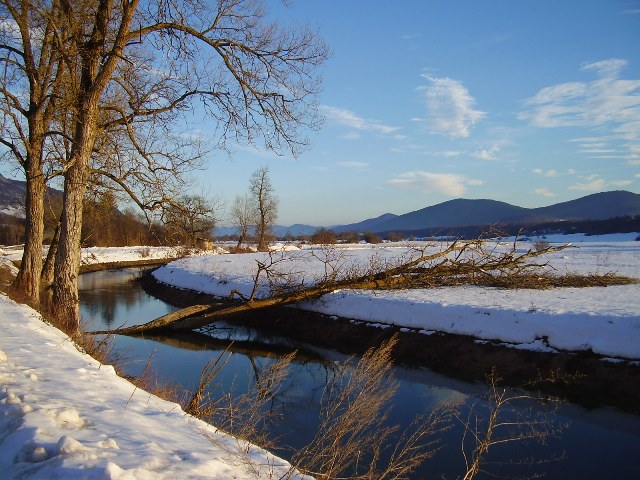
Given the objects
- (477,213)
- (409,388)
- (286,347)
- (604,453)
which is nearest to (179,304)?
(286,347)

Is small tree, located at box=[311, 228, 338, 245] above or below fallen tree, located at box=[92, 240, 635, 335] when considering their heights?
above

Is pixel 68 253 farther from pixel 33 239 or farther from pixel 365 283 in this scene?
pixel 365 283

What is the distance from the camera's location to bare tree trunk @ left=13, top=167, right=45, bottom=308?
1197cm

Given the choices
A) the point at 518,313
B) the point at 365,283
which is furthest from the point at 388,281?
the point at 518,313

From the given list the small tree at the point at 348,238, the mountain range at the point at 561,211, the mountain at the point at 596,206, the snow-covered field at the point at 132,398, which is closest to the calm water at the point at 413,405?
the snow-covered field at the point at 132,398

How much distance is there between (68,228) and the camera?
30.3ft

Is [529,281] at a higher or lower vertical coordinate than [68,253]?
lower

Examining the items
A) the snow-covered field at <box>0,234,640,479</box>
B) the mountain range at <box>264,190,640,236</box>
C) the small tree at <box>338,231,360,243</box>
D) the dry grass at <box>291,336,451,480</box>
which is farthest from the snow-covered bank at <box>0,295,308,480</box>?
the mountain range at <box>264,190,640,236</box>

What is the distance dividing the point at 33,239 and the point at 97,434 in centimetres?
1038

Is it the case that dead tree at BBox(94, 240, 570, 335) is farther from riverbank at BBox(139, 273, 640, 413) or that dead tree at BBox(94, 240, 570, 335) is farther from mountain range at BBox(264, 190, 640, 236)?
mountain range at BBox(264, 190, 640, 236)

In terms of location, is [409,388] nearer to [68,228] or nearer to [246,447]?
[246,447]

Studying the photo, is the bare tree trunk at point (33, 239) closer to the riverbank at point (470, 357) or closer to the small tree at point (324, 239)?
the riverbank at point (470, 357)

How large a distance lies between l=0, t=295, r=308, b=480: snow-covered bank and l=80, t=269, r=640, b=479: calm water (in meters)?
1.50

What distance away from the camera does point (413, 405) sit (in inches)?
334
